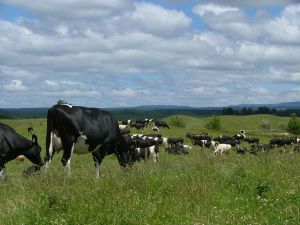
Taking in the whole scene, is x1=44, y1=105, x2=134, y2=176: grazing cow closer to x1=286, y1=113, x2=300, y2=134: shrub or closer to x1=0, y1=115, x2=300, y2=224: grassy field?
x1=0, y1=115, x2=300, y2=224: grassy field

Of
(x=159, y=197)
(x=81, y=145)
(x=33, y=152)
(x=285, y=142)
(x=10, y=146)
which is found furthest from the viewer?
(x=285, y=142)

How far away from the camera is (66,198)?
18.9 feet

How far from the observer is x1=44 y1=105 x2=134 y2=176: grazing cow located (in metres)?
9.93

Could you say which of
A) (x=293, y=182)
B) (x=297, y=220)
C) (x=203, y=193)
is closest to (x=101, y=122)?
(x=203, y=193)

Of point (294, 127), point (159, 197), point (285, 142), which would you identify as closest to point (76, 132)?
point (159, 197)

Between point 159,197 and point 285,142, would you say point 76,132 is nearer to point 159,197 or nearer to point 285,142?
point 159,197

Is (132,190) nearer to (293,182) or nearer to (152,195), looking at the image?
(152,195)

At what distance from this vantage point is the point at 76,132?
10055 millimetres

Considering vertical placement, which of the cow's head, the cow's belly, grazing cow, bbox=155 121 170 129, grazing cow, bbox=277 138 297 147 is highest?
the cow's belly

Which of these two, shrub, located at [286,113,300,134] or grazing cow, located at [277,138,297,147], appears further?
shrub, located at [286,113,300,134]

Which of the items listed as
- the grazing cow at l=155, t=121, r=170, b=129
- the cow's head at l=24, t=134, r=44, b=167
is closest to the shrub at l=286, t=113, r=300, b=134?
the grazing cow at l=155, t=121, r=170, b=129

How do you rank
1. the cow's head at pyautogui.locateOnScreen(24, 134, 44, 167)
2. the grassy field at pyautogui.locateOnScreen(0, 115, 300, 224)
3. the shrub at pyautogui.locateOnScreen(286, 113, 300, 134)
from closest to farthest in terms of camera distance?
the grassy field at pyautogui.locateOnScreen(0, 115, 300, 224), the cow's head at pyautogui.locateOnScreen(24, 134, 44, 167), the shrub at pyautogui.locateOnScreen(286, 113, 300, 134)

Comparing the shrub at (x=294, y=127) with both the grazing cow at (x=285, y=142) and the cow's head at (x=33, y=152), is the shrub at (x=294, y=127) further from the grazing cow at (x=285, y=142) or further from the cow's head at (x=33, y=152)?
the cow's head at (x=33, y=152)

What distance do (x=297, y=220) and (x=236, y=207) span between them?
110cm
